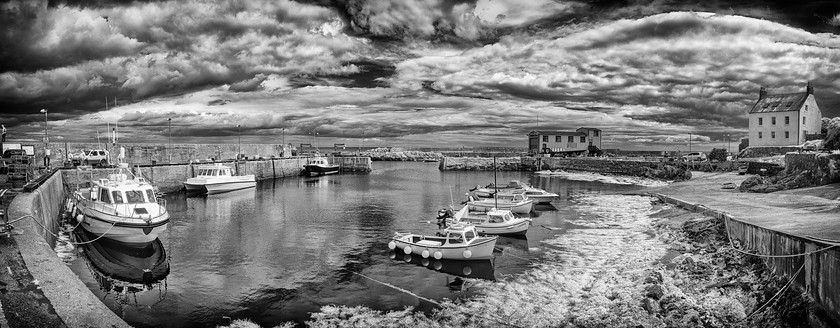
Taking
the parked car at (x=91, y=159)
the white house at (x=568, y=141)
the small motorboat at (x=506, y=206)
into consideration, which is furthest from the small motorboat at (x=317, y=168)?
the small motorboat at (x=506, y=206)

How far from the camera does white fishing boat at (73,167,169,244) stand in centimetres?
2206

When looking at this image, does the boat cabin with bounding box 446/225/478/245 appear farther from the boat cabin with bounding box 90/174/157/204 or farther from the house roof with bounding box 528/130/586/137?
the house roof with bounding box 528/130/586/137

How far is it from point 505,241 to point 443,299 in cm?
1030

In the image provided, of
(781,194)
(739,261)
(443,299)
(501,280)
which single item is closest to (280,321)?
(443,299)

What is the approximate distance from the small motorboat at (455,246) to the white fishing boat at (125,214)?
11.7 meters

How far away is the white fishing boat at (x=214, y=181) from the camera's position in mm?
49562

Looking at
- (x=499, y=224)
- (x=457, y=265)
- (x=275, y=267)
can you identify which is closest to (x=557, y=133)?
(x=499, y=224)

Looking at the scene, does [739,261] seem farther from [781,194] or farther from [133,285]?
[133,285]

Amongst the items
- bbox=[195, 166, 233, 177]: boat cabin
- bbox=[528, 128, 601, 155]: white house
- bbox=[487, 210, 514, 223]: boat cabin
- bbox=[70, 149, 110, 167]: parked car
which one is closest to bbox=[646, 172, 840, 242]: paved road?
bbox=[487, 210, 514, 223]: boat cabin

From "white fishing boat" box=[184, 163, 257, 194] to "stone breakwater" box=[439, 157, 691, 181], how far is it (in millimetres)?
49708

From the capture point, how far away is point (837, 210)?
17.3 m

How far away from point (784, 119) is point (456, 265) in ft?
192

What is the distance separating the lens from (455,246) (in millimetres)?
20781

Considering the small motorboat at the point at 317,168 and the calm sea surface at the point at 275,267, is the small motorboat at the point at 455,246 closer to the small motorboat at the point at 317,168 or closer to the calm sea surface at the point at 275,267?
Result: the calm sea surface at the point at 275,267
